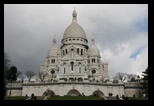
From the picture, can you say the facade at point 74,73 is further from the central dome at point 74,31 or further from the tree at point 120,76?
the tree at point 120,76

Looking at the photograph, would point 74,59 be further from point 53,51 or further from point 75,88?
point 75,88

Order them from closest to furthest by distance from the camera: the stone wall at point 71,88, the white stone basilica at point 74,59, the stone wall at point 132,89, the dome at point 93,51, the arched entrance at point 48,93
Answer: the arched entrance at point 48,93 → the stone wall at point 71,88 → the stone wall at point 132,89 → the white stone basilica at point 74,59 → the dome at point 93,51

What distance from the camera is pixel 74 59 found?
72.9 m

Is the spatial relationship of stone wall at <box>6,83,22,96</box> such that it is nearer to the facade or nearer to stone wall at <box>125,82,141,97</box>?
the facade

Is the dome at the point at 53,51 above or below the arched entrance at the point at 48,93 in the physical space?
above

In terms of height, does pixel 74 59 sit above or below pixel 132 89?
above

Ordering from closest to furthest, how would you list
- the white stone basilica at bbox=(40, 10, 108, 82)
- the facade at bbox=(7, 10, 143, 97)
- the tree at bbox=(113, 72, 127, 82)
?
the facade at bbox=(7, 10, 143, 97) → the white stone basilica at bbox=(40, 10, 108, 82) → the tree at bbox=(113, 72, 127, 82)

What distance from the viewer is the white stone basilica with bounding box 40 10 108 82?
71.4 meters

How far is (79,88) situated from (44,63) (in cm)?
2942

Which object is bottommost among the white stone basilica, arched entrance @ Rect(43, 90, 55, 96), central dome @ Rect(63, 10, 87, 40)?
arched entrance @ Rect(43, 90, 55, 96)

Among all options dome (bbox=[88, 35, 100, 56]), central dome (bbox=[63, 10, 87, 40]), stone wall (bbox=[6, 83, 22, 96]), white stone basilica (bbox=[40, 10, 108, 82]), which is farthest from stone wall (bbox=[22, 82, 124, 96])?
central dome (bbox=[63, 10, 87, 40])

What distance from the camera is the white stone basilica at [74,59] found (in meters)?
71.4

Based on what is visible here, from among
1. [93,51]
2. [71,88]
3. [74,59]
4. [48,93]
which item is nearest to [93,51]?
[93,51]

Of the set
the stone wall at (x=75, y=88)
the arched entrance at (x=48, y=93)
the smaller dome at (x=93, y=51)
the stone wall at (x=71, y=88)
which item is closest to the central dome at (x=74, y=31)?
the smaller dome at (x=93, y=51)
